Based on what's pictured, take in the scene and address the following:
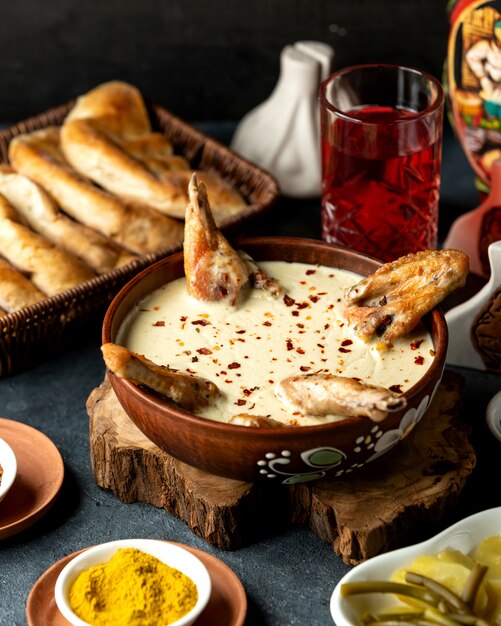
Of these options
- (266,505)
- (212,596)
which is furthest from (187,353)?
(212,596)

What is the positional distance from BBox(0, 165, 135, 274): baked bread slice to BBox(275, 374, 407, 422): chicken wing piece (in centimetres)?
86

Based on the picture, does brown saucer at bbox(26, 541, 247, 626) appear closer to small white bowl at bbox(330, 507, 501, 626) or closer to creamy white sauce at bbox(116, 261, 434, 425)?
small white bowl at bbox(330, 507, 501, 626)

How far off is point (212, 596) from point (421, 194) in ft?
4.07

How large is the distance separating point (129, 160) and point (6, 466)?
3.48 feet

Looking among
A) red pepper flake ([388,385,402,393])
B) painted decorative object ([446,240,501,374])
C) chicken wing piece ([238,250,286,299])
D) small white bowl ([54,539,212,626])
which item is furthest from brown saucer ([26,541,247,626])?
painted decorative object ([446,240,501,374])

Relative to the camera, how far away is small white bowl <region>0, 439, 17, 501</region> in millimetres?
2197

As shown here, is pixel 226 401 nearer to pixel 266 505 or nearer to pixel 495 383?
pixel 266 505

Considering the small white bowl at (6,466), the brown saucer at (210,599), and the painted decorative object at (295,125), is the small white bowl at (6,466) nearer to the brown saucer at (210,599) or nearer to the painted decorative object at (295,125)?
the brown saucer at (210,599)

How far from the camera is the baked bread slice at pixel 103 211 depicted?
286 centimetres

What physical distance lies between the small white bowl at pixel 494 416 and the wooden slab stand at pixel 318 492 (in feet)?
0.19

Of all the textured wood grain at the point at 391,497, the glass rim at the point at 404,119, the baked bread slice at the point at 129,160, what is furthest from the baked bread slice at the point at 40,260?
the textured wood grain at the point at 391,497

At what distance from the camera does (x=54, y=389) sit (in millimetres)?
2705

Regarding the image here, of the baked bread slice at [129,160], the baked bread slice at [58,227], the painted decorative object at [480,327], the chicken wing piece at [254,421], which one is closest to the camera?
the chicken wing piece at [254,421]

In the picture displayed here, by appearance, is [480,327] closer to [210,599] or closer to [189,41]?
[210,599]
